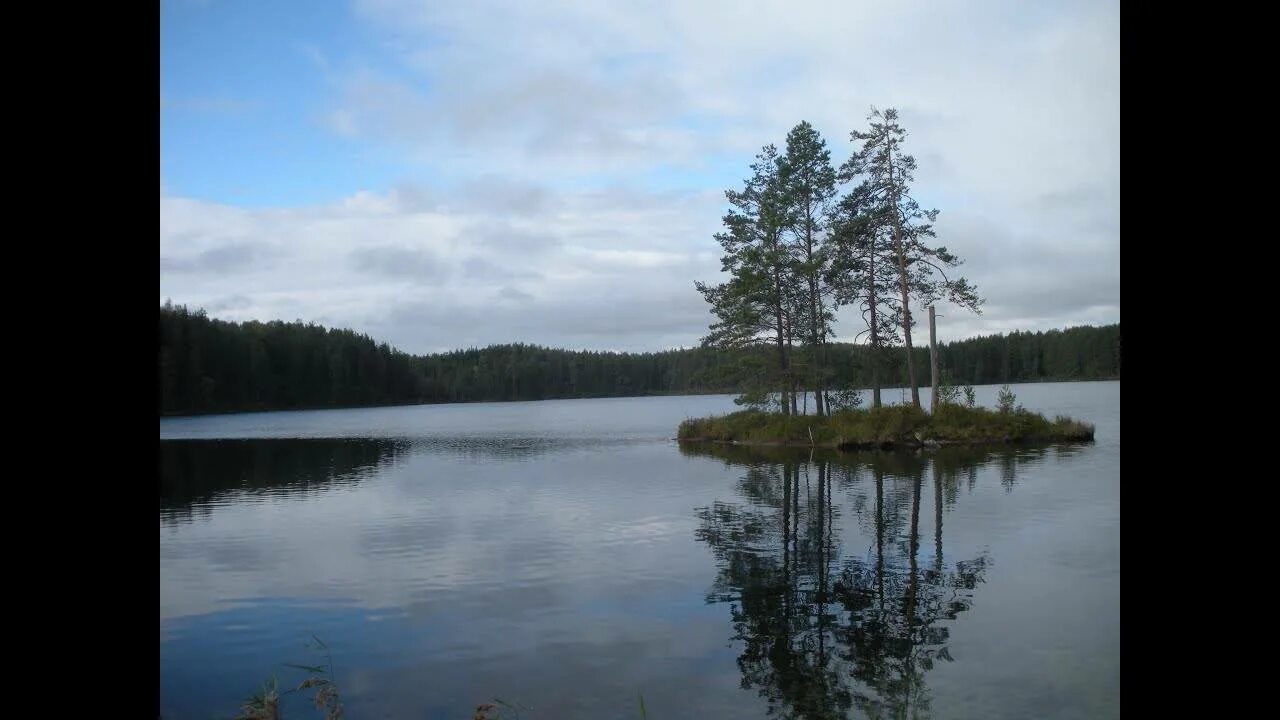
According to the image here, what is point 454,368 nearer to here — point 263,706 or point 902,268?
point 902,268

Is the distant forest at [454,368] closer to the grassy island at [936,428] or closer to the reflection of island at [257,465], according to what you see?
the grassy island at [936,428]

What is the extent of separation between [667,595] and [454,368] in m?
141

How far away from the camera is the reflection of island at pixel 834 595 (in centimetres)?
735

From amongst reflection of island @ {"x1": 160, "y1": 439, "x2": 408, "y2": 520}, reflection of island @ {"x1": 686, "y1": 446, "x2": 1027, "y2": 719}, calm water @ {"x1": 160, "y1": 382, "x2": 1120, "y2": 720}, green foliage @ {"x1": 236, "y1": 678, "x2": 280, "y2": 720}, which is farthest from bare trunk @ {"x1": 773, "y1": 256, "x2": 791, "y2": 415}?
green foliage @ {"x1": 236, "y1": 678, "x2": 280, "y2": 720}

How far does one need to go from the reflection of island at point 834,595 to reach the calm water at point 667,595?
0.14 feet

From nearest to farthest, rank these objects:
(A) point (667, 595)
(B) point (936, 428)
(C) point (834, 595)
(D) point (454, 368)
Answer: (C) point (834, 595)
(A) point (667, 595)
(B) point (936, 428)
(D) point (454, 368)

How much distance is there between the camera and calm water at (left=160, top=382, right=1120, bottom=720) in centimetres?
746

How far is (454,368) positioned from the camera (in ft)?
486

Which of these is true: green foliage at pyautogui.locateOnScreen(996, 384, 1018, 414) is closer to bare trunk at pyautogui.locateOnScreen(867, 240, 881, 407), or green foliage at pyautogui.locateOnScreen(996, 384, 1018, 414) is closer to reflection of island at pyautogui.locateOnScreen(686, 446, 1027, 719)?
bare trunk at pyautogui.locateOnScreen(867, 240, 881, 407)

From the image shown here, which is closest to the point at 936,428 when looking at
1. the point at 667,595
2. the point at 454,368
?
the point at 667,595
